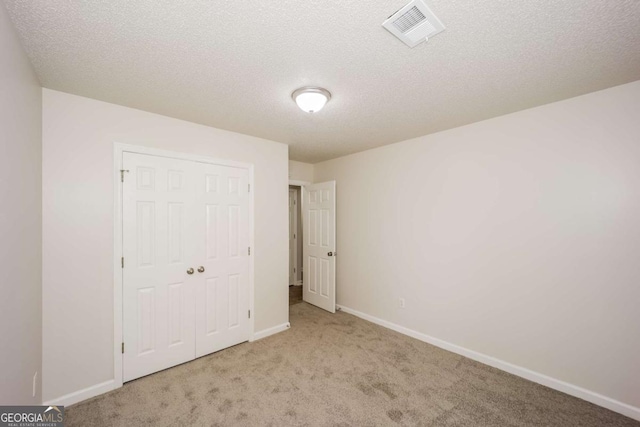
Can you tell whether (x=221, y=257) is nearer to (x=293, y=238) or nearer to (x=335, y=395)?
(x=335, y=395)

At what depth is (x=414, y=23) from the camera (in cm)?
133

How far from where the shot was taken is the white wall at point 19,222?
1281mm

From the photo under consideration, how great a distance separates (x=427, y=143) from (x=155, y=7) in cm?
287

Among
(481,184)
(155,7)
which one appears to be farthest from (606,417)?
(155,7)

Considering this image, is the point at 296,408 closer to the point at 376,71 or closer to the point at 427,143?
the point at 376,71

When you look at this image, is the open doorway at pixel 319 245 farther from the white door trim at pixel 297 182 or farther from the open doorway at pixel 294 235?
the open doorway at pixel 294 235

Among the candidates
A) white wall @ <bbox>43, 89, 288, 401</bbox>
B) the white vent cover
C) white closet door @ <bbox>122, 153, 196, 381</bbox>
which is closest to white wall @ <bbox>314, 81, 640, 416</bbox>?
the white vent cover

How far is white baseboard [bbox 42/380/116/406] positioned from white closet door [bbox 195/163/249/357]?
0.74 metres

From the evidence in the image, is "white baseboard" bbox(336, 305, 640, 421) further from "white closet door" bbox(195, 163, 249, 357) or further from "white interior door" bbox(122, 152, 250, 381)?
"white interior door" bbox(122, 152, 250, 381)

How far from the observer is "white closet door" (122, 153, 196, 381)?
93.0 inches

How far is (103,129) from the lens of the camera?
7.37 ft

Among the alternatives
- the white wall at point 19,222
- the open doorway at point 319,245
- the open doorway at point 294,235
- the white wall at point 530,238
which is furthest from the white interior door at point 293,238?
the white wall at point 19,222

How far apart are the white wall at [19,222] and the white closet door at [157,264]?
0.57 metres

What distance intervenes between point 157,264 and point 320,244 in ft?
7.81
